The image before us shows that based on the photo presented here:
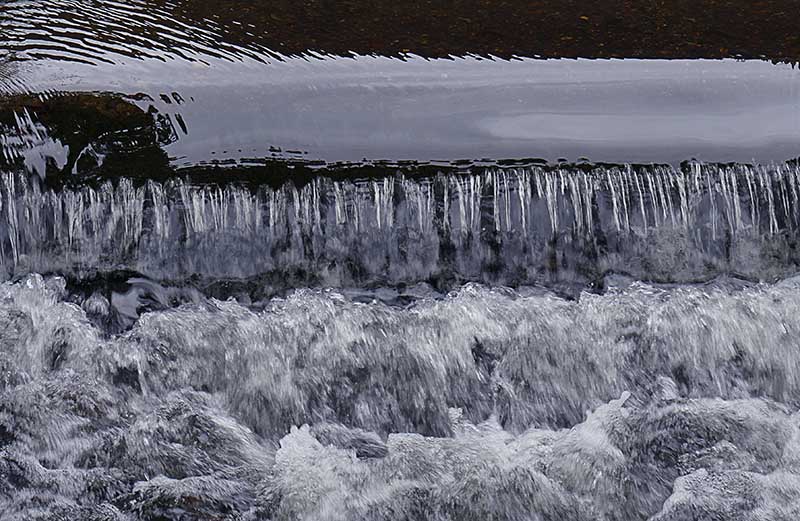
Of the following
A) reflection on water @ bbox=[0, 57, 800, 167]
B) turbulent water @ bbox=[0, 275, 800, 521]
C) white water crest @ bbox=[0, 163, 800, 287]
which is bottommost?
turbulent water @ bbox=[0, 275, 800, 521]

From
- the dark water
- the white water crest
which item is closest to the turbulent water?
the dark water

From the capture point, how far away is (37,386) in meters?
→ 3.38

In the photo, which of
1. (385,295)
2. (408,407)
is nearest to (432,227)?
(385,295)

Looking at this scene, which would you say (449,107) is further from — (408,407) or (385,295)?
(408,407)

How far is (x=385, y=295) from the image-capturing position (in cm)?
360

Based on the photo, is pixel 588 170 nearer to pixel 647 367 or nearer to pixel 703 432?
pixel 647 367

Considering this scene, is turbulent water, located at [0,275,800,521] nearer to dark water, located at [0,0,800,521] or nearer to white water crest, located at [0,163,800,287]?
dark water, located at [0,0,800,521]

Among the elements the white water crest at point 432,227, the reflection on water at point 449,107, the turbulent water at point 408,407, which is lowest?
the turbulent water at point 408,407

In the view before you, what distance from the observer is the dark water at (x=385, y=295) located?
337 centimetres

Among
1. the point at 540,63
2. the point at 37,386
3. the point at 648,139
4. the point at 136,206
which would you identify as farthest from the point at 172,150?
the point at 648,139

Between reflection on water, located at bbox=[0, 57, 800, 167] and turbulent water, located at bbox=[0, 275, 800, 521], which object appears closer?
turbulent water, located at bbox=[0, 275, 800, 521]

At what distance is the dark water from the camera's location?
11.1 ft

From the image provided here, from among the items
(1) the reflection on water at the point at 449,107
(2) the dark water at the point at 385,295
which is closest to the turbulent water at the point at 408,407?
(2) the dark water at the point at 385,295

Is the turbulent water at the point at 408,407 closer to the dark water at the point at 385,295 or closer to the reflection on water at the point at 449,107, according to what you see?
the dark water at the point at 385,295
